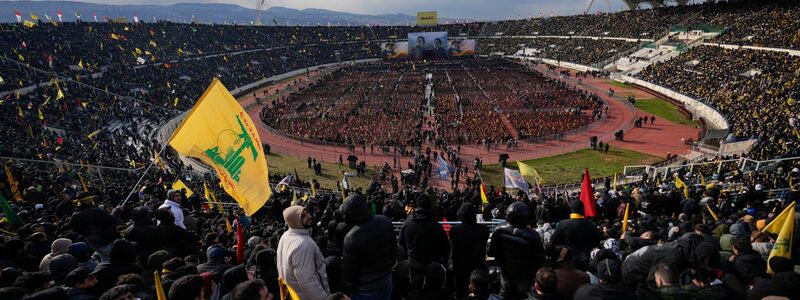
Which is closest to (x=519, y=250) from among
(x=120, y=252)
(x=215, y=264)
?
(x=215, y=264)

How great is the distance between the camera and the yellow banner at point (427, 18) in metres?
130

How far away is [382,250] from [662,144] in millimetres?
32800

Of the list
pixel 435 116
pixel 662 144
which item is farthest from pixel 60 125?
pixel 662 144

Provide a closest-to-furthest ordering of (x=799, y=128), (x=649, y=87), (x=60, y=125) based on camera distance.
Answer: (x=799, y=128) → (x=60, y=125) → (x=649, y=87)

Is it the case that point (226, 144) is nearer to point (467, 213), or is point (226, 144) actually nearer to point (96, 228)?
point (96, 228)

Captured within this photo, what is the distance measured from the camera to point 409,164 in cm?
2605

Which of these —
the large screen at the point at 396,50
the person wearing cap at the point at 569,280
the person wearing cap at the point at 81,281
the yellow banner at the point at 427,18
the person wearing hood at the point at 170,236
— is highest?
the yellow banner at the point at 427,18

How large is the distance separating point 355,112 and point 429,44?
5524 cm

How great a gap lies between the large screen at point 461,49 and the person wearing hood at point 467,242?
305 ft

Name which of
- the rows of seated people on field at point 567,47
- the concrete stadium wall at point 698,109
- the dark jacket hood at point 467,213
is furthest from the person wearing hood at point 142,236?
the rows of seated people on field at point 567,47

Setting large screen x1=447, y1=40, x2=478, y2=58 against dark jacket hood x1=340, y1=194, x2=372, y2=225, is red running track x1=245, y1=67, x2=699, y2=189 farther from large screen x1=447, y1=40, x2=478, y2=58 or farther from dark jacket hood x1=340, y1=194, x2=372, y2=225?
large screen x1=447, y1=40, x2=478, y2=58

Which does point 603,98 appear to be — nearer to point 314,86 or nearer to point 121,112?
point 314,86

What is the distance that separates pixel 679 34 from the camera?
63500mm

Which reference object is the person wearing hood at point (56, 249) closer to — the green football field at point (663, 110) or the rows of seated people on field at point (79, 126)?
the rows of seated people on field at point (79, 126)
